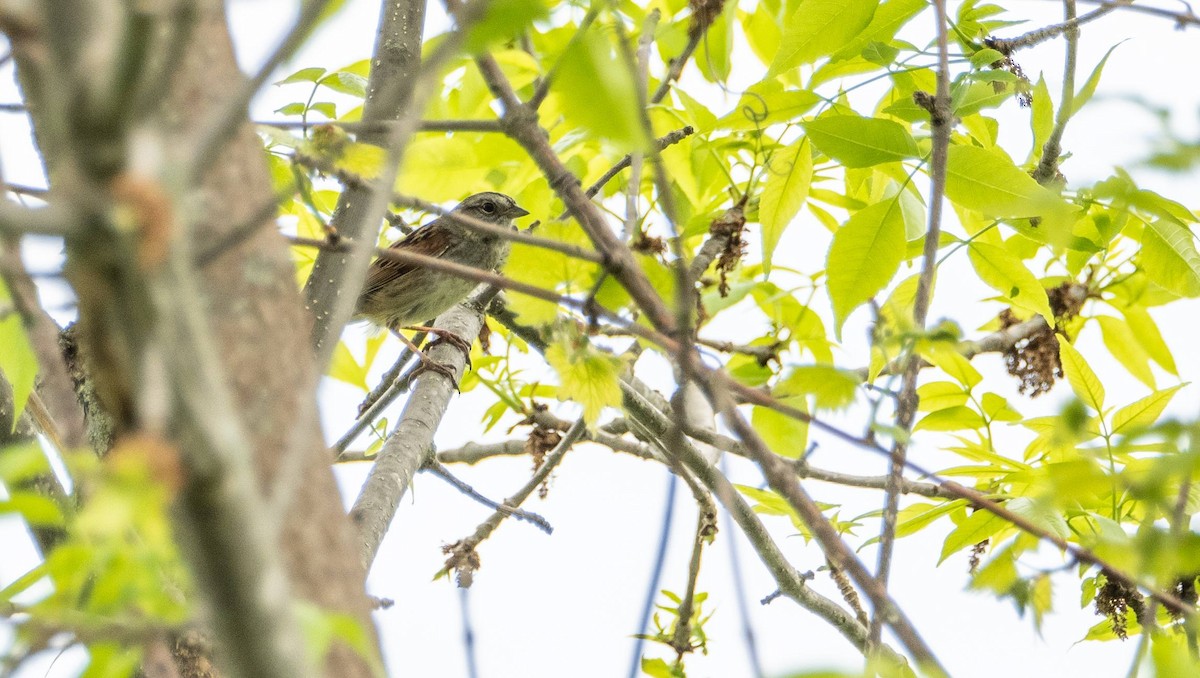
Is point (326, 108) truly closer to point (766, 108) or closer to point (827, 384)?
point (766, 108)

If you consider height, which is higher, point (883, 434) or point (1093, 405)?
point (1093, 405)

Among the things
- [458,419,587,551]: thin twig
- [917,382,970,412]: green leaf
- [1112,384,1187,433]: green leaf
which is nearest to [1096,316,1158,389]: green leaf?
[1112,384,1187,433]: green leaf

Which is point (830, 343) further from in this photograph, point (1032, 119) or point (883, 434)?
point (883, 434)

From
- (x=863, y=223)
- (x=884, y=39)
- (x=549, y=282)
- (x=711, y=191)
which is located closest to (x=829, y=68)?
(x=884, y=39)

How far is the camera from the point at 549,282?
7.72 feet

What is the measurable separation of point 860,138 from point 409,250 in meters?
4.81

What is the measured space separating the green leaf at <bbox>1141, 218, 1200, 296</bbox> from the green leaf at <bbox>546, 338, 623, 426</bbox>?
1815mm

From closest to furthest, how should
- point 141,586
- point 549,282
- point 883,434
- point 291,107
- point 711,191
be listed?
point 141,586 < point 883,434 < point 549,282 < point 291,107 < point 711,191

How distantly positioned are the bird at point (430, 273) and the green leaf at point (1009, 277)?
3461 millimetres

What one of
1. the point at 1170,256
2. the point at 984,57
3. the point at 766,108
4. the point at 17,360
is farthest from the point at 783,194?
the point at 17,360

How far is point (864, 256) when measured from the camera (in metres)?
2.90

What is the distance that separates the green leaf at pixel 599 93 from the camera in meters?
1.32

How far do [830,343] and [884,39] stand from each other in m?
1.01

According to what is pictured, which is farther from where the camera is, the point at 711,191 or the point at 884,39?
the point at 711,191
